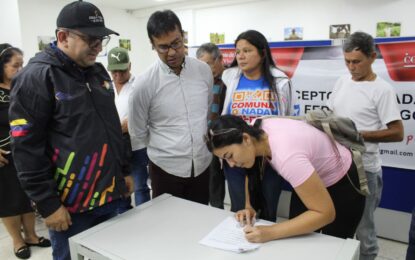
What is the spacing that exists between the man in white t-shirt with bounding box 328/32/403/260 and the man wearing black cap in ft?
4.10

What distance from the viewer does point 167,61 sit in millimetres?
1521

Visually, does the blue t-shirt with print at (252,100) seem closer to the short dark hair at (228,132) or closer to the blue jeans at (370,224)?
the short dark hair at (228,132)

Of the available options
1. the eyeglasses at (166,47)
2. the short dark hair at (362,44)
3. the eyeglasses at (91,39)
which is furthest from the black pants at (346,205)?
the eyeglasses at (91,39)

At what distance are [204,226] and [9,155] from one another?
1.71 metres

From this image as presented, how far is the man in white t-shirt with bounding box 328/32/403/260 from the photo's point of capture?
162 cm

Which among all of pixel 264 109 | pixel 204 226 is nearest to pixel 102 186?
pixel 204 226

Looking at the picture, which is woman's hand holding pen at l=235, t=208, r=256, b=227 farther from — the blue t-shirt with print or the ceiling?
the ceiling

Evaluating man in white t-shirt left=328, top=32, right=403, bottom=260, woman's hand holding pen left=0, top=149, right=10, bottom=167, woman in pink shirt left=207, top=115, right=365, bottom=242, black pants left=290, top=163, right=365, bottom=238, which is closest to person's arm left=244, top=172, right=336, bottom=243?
woman in pink shirt left=207, top=115, right=365, bottom=242

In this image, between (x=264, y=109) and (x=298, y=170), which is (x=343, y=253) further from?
(x=264, y=109)

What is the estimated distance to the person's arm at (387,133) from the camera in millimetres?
1618

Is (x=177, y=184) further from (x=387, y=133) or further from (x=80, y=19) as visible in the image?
(x=387, y=133)

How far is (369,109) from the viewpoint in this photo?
1.66 m

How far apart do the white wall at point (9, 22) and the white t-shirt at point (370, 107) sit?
4.38m

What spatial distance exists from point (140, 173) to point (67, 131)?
1.50 metres
